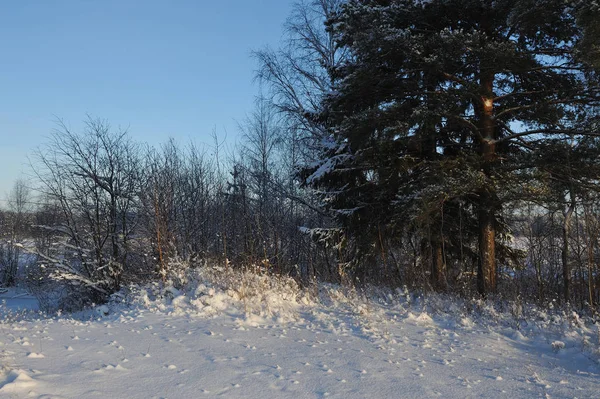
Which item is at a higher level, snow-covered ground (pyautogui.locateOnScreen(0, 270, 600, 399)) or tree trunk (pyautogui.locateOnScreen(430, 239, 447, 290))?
tree trunk (pyautogui.locateOnScreen(430, 239, 447, 290))

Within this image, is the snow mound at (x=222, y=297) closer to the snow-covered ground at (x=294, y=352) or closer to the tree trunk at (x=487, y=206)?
the snow-covered ground at (x=294, y=352)

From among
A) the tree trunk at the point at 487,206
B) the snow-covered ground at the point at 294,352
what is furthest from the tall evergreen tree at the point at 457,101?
the snow-covered ground at the point at 294,352

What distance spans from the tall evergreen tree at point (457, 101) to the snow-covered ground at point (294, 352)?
9.06 ft

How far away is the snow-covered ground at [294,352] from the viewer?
12.6 feet

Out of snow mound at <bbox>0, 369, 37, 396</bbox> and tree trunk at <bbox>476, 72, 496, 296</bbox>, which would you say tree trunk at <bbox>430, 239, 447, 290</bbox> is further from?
snow mound at <bbox>0, 369, 37, 396</bbox>

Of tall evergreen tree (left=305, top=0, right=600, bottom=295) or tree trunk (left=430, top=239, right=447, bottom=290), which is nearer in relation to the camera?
tall evergreen tree (left=305, top=0, right=600, bottom=295)

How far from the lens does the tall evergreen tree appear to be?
8406 millimetres

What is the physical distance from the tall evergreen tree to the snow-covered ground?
109 inches

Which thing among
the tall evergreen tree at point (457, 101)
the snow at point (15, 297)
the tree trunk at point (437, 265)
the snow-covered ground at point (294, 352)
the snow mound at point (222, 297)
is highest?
the tall evergreen tree at point (457, 101)

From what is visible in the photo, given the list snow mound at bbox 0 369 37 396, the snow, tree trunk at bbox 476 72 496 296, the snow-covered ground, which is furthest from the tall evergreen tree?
the snow

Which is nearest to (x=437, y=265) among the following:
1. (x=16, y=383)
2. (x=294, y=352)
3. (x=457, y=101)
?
(x=457, y=101)

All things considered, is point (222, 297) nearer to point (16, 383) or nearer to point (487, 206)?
point (16, 383)

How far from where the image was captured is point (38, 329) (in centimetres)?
650

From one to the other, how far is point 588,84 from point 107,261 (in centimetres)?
1318
